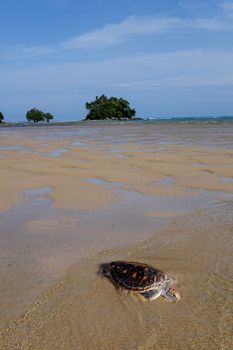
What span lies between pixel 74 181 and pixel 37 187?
0.99 m

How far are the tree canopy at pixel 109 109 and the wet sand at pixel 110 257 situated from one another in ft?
299

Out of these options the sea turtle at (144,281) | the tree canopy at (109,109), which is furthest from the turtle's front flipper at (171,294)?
the tree canopy at (109,109)

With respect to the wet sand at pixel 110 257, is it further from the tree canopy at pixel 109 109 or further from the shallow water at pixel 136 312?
the tree canopy at pixel 109 109

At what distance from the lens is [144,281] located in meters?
3.72

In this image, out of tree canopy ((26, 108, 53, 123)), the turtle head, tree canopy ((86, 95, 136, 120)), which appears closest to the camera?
the turtle head

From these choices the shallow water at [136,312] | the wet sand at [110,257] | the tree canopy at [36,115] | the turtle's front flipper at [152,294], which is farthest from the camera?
the tree canopy at [36,115]

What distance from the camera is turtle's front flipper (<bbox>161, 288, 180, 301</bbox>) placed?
3.68 meters

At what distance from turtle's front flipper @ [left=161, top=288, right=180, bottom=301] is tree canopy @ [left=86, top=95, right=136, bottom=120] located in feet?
318

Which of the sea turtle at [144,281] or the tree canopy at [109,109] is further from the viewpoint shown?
the tree canopy at [109,109]

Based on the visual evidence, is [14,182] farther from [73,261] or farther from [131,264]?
[131,264]

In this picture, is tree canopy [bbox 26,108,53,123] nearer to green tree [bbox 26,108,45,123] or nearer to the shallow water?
green tree [bbox 26,108,45,123]

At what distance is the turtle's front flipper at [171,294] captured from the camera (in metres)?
3.68

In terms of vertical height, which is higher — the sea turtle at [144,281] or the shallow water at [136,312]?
the sea turtle at [144,281]

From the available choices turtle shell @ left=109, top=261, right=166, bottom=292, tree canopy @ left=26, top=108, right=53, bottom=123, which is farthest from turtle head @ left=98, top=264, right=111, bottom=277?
tree canopy @ left=26, top=108, right=53, bottom=123
